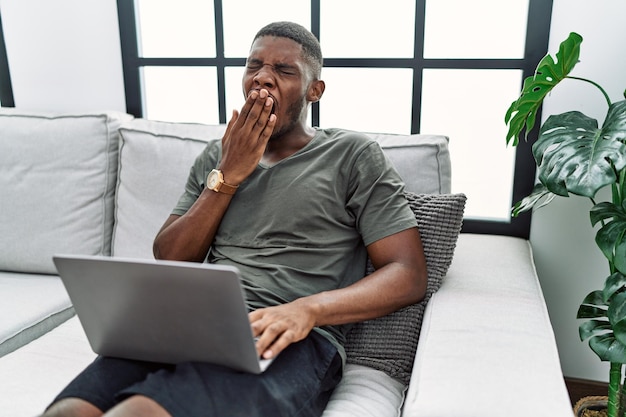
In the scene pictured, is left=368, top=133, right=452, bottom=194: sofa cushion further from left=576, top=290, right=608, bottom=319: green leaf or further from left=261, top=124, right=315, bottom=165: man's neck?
left=576, top=290, right=608, bottom=319: green leaf

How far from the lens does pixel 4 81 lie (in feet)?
7.12

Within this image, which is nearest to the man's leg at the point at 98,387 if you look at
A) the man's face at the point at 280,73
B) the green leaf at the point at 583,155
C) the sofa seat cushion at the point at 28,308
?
the sofa seat cushion at the point at 28,308

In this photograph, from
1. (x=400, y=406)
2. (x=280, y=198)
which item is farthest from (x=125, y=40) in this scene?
(x=400, y=406)

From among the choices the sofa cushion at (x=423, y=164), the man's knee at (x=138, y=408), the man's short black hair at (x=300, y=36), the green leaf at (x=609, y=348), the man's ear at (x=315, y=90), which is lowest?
the green leaf at (x=609, y=348)

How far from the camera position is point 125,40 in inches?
79.2

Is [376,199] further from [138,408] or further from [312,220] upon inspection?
[138,408]

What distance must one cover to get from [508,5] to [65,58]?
4.95 ft

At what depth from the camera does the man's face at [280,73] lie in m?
1.35

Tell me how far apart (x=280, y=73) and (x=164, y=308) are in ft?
2.23

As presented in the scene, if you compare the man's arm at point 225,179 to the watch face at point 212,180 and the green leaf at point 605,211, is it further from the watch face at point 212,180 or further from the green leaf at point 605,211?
the green leaf at point 605,211

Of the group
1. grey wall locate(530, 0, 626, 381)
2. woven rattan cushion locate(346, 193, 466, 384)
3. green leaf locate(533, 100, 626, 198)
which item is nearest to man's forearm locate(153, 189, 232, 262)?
woven rattan cushion locate(346, 193, 466, 384)

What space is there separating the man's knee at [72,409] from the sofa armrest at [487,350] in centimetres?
52

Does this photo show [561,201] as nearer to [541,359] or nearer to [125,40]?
[541,359]

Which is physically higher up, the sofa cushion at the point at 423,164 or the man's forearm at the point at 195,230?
the sofa cushion at the point at 423,164
